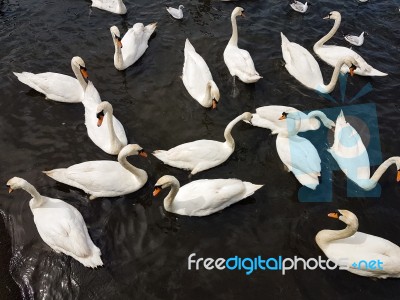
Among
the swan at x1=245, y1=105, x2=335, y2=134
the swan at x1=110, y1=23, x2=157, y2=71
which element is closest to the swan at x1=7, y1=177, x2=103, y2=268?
the swan at x1=245, y1=105, x2=335, y2=134

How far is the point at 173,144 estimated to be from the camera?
10.6 meters

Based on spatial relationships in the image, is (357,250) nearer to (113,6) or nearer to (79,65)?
(79,65)

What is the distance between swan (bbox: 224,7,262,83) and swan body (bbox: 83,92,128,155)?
4.28 m

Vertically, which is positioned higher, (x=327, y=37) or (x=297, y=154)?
(x=327, y=37)

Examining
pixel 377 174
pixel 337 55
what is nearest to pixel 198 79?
pixel 337 55

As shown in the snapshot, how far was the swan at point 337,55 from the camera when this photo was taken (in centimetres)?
1262

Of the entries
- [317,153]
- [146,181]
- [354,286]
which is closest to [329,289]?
[354,286]

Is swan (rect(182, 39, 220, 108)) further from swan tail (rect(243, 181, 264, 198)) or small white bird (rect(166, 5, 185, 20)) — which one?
small white bird (rect(166, 5, 185, 20))

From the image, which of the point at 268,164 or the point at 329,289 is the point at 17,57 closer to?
the point at 268,164

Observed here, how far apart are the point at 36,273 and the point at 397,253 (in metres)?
7.76

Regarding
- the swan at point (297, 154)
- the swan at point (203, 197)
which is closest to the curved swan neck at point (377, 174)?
the swan at point (297, 154)

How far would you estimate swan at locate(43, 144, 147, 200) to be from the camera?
8898mm

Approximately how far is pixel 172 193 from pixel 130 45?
675 cm

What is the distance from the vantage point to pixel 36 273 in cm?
805
